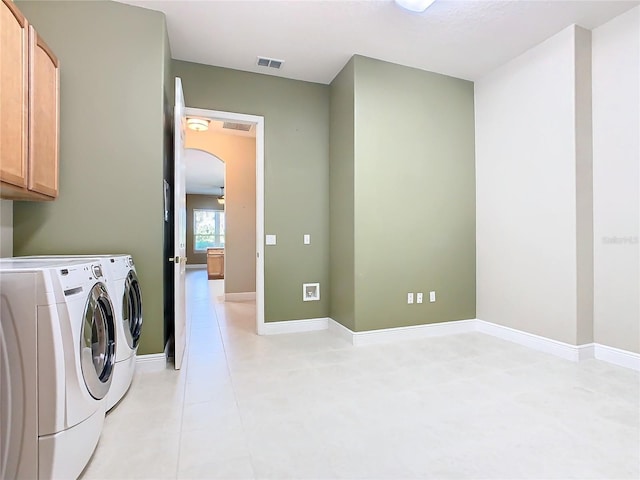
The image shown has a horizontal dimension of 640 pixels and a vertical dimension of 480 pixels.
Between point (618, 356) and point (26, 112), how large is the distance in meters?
4.73

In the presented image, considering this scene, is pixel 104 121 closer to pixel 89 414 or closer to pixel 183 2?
pixel 183 2

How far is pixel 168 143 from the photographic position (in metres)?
3.07

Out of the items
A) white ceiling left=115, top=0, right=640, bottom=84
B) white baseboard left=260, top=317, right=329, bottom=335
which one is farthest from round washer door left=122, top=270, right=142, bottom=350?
white ceiling left=115, top=0, right=640, bottom=84

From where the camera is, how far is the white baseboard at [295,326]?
3.79 metres

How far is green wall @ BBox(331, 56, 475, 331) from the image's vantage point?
11.4ft

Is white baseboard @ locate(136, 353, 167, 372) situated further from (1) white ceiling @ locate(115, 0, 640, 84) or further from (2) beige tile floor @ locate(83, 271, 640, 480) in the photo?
(1) white ceiling @ locate(115, 0, 640, 84)

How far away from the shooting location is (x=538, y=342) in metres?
3.23

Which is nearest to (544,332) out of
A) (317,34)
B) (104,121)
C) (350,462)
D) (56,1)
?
(350,462)

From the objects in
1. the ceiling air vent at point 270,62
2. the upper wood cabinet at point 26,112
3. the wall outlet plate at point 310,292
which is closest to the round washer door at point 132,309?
the upper wood cabinet at point 26,112

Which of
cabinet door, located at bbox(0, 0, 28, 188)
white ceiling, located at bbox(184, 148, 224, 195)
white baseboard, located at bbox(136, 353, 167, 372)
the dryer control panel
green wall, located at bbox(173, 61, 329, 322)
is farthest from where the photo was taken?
white ceiling, located at bbox(184, 148, 224, 195)

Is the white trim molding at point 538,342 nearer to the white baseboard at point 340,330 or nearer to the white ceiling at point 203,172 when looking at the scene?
the white baseboard at point 340,330

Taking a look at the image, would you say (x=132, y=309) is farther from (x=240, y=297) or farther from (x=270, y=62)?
(x=240, y=297)

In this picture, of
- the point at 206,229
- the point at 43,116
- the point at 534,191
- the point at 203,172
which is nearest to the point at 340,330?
the point at 534,191

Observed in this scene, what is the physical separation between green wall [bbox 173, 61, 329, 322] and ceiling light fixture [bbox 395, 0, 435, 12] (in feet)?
5.31
